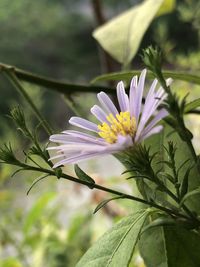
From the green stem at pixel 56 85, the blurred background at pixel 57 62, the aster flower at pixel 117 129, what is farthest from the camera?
the blurred background at pixel 57 62

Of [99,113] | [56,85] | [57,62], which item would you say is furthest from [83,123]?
[57,62]

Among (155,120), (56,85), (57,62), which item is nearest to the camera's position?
(155,120)

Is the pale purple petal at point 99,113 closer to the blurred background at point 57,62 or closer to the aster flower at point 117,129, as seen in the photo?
the aster flower at point 117,129

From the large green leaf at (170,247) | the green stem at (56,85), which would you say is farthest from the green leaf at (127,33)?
the large green leaf at (170,247)

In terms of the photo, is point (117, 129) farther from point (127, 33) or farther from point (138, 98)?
point (127, 33)

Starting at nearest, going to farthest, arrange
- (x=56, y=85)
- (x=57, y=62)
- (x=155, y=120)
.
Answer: (x=155, y=120)
(x=56, y=85)
(x=57, y=62)

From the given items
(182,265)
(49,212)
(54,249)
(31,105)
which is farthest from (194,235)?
(49,212)

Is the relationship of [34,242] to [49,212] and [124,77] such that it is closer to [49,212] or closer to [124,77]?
[49,212]
